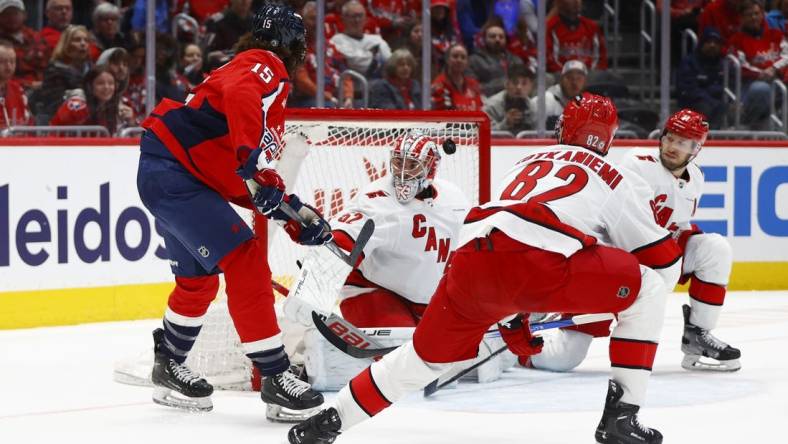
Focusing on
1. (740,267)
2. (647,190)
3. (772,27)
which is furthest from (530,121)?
(647,190)

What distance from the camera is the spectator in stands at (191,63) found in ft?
22.5

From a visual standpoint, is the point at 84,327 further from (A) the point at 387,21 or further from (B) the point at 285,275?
(A) the point at 387,21

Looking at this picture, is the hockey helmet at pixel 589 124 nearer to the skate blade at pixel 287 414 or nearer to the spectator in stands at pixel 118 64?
the skate blade at pixel 287 414

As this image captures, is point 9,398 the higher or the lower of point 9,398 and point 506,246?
the lower

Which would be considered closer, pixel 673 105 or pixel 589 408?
pixel 589 408

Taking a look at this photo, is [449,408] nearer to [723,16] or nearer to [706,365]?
[706,365]

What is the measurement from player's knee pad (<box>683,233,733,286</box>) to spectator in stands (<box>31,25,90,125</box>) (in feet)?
10.5

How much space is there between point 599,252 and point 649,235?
0.62ft

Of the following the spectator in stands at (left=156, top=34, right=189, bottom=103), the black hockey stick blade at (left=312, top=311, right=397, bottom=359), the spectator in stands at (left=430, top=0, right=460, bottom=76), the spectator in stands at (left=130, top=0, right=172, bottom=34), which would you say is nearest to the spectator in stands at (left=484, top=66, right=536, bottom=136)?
the spectator in stands at (left=430, top=0, right=460, bottom=76)

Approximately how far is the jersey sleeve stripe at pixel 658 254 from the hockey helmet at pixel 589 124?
0.89ft

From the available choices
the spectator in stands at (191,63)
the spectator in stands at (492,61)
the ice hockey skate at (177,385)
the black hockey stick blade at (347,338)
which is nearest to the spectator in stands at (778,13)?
the spectator in stands at (492,61)

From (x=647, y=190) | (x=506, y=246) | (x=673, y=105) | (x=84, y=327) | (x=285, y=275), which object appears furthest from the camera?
(x=673, y=105)

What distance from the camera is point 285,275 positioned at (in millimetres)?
5004

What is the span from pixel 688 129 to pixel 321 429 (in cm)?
217
